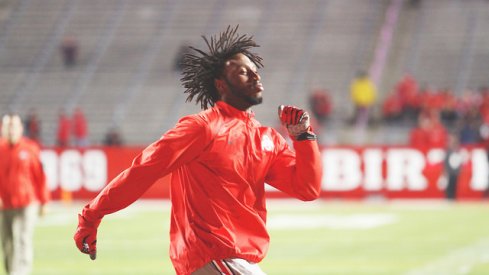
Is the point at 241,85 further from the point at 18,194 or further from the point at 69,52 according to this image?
the point at 69,52

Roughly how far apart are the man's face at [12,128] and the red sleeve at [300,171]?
690 cm

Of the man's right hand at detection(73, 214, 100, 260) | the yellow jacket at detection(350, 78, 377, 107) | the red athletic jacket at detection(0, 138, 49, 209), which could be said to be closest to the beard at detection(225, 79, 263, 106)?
the man's right hand at detection(73, 214, 100, 260)

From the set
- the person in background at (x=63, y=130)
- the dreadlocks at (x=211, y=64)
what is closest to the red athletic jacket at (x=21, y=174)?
the dreadlocks at (x=211, y=64)

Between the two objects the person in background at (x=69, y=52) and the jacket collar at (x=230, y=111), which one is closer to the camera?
the jacket collar at (x=230, y=111)

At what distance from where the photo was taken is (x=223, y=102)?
598cm

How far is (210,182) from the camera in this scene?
5.82 m

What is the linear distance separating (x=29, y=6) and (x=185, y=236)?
3680 cm

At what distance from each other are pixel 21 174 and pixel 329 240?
22.9ft

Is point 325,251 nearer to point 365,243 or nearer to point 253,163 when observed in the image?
point 365,243

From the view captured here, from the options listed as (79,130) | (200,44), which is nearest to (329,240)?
(79,130)

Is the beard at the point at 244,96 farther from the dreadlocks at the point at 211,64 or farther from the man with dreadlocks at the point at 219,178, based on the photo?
the dreadlocks at the point at 211,64

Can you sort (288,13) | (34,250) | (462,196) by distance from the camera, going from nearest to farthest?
(34,250), (462,196), (288,13)

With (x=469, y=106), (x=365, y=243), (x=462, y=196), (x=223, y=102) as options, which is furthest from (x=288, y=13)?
(x=223, y=102)

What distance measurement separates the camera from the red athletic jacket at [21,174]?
12.7m
